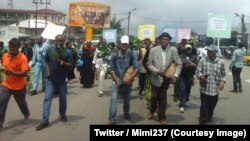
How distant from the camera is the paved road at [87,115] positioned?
7.85 meters

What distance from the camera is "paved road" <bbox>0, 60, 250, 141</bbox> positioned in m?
7.85

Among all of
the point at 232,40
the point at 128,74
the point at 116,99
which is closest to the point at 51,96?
the point at 116,99

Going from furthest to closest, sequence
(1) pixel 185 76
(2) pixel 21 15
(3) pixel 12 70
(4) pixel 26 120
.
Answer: (2) pixel 21 15, (1) pixel 185 76, (4) pixel 26 120, (3) pixel 12 70

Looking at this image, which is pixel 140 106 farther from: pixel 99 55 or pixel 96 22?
pixel 96 22

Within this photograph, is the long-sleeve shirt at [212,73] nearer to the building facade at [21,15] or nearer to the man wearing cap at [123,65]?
the man wearing cap at [123,65]

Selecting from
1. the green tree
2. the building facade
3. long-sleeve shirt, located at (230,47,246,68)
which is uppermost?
the building facade

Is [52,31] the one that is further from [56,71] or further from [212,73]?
[212,73]

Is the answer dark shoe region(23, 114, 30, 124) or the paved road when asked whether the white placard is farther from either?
dark shoe region(23, 114, 30, 124)

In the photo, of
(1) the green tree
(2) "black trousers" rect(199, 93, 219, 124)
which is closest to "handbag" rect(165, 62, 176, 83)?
(2) "black trousers" rect(199, 93, 219, 124)

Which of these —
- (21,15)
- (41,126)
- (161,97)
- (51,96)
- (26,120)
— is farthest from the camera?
(21,15)

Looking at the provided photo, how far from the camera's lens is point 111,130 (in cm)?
652

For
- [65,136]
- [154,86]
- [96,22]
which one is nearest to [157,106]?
[154,86]

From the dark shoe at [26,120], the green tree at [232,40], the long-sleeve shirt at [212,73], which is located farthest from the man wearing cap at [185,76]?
the green tree at [232,40]

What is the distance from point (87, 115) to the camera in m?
9.70
